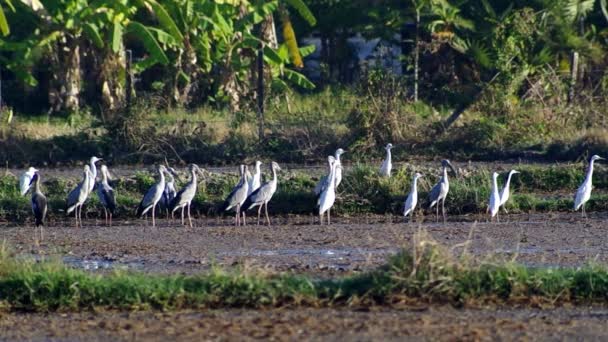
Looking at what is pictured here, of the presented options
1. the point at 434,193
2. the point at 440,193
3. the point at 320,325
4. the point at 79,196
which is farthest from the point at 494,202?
the point at 320,325

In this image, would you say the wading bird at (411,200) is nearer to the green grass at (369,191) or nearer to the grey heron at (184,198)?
the green grass at (369,191)

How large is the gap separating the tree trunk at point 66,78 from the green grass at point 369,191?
25.0 feet

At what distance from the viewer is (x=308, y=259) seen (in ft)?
47.3

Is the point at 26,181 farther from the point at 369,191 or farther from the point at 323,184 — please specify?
the point at 369,191

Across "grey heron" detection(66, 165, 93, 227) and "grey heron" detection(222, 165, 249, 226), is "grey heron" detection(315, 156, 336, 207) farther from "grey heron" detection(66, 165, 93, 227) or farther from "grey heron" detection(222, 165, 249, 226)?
"grey heron" detection(66, 165, 93, 227)

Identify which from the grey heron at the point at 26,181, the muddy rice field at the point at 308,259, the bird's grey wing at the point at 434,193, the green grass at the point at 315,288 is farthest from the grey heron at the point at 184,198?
the green grass at the point at 315,288

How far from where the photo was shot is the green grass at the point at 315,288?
11.5 metres

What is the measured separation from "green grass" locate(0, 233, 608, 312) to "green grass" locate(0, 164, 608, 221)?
7.01 m

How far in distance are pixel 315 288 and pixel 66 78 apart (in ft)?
58.7

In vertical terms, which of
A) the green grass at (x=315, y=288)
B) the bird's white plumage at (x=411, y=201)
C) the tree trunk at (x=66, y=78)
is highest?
the tree trunk at (x=66, y=78)

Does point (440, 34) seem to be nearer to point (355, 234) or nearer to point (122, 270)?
point (355, 234)

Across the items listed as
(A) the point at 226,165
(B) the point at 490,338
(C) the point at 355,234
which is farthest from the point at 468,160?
(B) the point at 490,338

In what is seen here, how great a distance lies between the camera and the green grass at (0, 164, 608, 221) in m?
18.9

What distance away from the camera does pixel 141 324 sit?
10938mm
